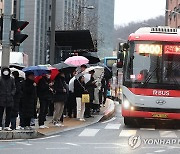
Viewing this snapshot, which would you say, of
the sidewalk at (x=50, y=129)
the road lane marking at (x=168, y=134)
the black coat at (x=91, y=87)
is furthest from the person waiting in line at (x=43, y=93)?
the road lane marking at (x=168, y=134)

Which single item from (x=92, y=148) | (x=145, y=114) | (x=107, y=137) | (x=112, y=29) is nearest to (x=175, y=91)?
(x=145, y=114)

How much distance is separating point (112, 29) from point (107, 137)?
7552 cm

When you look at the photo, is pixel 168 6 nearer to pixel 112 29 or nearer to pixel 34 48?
pixel 112 29

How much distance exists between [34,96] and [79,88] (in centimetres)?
395

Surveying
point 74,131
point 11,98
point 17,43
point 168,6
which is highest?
point 168,6

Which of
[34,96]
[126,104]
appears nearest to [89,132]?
[34,96]

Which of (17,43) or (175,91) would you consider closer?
(17,43)

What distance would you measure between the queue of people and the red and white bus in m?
2.15

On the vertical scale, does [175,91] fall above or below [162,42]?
below

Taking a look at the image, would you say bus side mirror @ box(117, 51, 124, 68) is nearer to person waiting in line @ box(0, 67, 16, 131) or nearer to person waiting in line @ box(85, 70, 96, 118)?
person waiting in line @ box(85, 70, 96, 118)

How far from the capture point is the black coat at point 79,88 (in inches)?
726

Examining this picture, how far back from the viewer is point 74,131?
15.6m

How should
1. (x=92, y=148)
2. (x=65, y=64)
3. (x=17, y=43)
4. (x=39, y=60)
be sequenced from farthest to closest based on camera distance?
(x=39, y=60) → (x=65, y=64) → (x=17, y=43) → (x=92, y=148)

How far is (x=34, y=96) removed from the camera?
580 inches
